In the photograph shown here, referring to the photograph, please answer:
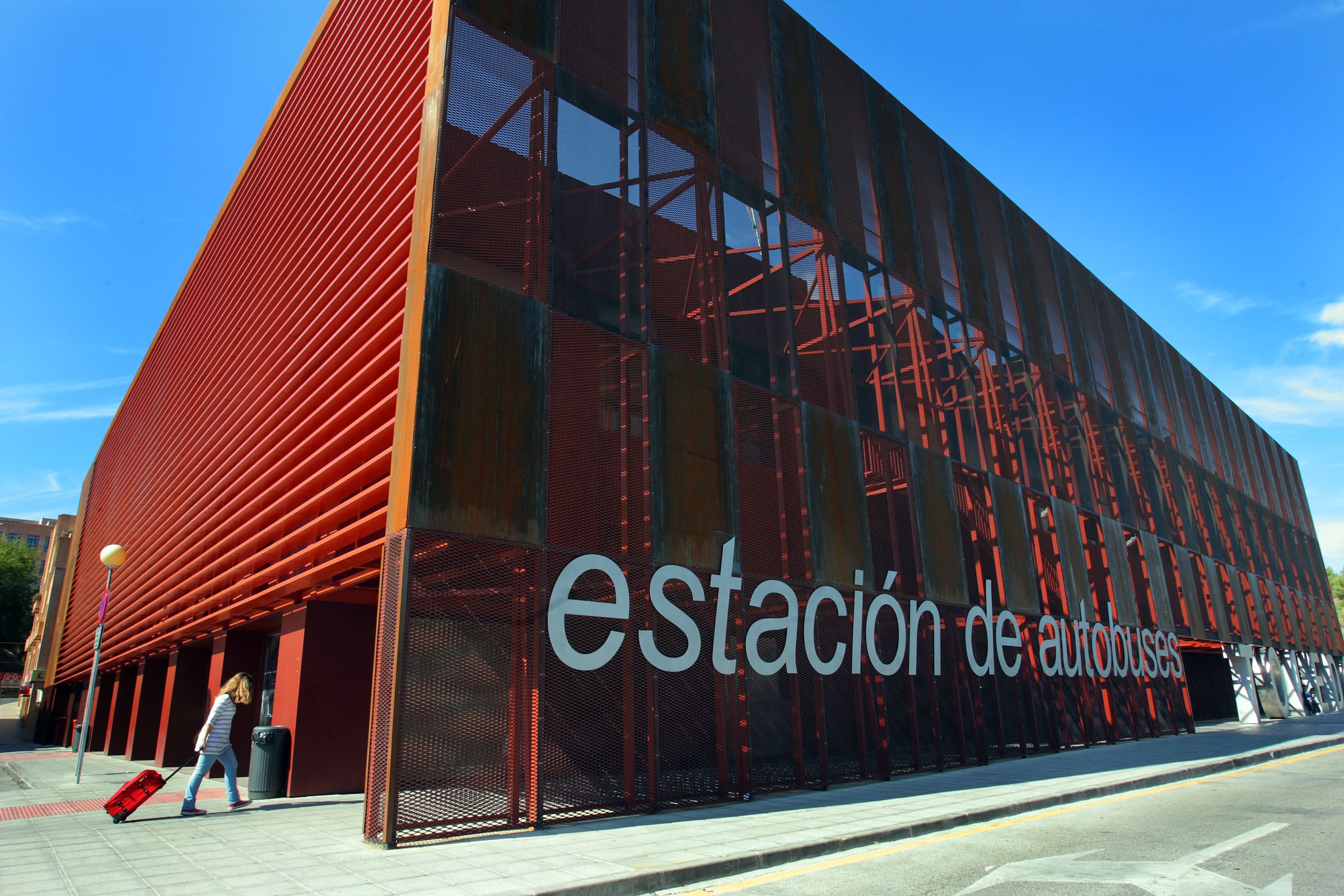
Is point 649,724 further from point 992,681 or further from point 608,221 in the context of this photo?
point 992,681

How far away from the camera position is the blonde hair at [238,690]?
32.0ft

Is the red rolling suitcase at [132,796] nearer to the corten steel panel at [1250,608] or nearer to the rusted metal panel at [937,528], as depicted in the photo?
the rusted metal panel at [937,528]

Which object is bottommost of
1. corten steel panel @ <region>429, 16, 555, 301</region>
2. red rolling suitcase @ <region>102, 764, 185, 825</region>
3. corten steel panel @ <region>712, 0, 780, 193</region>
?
red rolling suitcase @ <region>102, 764, 185, 825</region>

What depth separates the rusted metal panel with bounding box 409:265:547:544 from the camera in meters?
8.27

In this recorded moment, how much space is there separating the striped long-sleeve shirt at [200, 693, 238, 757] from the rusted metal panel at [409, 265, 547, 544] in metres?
4.17

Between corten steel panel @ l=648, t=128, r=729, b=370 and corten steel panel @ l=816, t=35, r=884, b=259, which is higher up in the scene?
corten steel panel @ l=816, t=35, r=884, b=259

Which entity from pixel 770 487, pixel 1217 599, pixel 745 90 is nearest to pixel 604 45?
pixel 745 90

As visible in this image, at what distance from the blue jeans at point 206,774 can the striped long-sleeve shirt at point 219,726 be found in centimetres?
7

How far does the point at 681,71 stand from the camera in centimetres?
1320

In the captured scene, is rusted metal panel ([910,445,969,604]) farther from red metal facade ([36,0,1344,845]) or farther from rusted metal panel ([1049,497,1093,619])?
rusted metal panel ([1049,497,1093,619])

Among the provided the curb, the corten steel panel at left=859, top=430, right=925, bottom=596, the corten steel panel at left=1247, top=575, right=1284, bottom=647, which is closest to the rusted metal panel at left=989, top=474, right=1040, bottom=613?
the corten steel panel at left=859, top=430, right=925, bottom=596

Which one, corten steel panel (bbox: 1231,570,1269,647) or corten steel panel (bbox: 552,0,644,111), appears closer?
corten steel panel (bbox: 552,0,644,111)

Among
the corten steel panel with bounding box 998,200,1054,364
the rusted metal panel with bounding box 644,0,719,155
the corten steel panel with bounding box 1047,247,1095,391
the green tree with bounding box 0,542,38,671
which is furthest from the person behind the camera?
the green tree with bounding box 0,542,38,671

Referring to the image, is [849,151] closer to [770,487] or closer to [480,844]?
[770,487]
